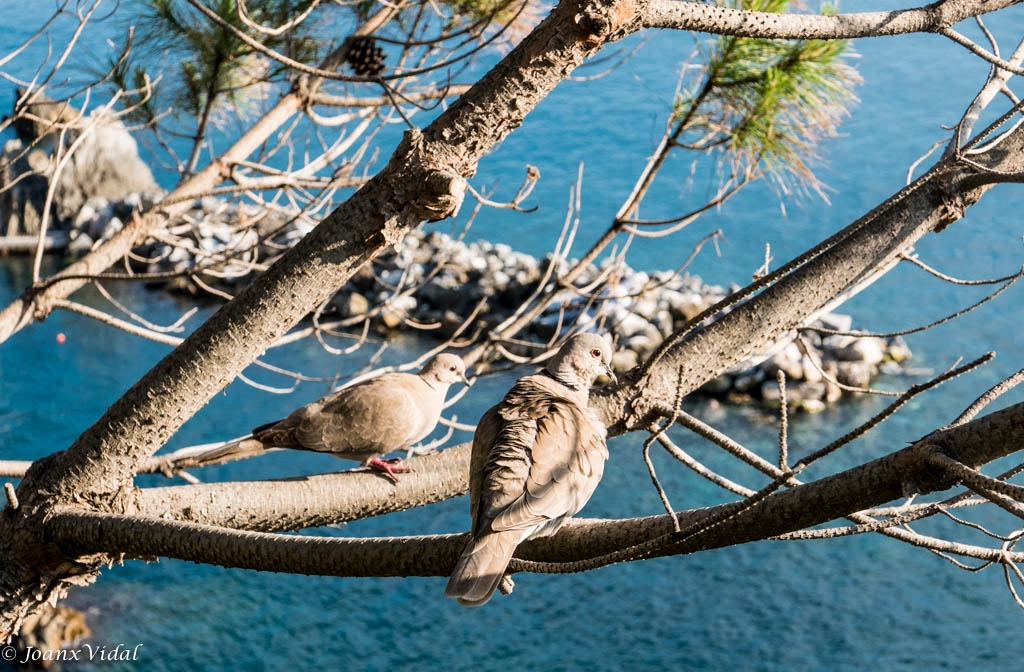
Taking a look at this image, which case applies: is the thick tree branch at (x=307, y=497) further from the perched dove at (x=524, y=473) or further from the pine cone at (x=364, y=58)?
the pine cone at (x=364, y=58)

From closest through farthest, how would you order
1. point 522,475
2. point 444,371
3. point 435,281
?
point 522,475
point 444,371
point 435,281

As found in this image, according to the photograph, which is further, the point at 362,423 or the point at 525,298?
the point at 525,298

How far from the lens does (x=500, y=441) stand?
1.01 meters

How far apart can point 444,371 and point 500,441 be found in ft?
2.39

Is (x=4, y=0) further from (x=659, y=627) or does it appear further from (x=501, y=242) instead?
(x=659, y=627)

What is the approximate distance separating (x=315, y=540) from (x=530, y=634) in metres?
2.27

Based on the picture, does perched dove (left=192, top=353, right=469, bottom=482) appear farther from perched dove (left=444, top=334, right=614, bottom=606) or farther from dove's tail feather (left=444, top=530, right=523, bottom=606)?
dove's tail feather (left=444, top=530, right=523, bottom=606)

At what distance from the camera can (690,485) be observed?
3.42 metres

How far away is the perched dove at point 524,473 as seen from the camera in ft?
2.69

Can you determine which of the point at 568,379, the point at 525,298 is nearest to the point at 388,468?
the point at 568,379

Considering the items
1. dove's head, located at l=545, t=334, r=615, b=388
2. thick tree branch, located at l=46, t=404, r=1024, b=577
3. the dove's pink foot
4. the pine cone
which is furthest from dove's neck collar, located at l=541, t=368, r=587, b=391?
the pine cone

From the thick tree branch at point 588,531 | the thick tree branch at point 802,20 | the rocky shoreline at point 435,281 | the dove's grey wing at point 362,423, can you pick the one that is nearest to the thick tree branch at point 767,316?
the thick tree branch at point 802,20

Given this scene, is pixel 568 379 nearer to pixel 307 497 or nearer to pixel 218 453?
pixel 307 497

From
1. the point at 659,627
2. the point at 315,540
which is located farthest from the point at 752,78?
the point at 659,627
